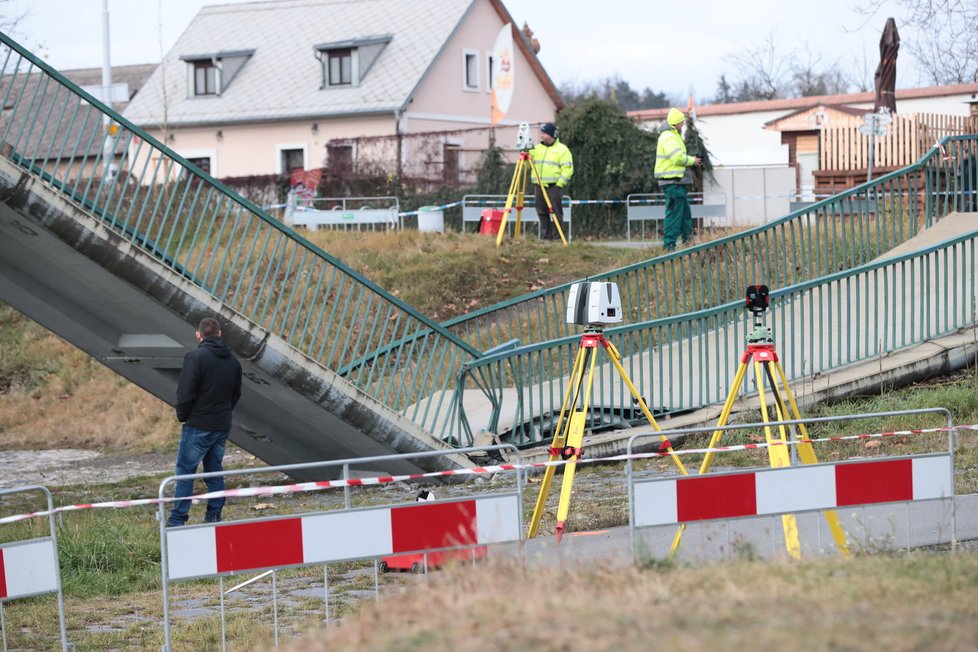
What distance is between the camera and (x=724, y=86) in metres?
104

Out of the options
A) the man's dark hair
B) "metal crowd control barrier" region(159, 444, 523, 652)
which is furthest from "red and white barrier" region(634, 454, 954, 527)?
the man's dark hair

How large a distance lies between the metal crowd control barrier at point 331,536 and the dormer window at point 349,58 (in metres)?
45.4

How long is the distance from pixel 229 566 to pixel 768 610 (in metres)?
3.43

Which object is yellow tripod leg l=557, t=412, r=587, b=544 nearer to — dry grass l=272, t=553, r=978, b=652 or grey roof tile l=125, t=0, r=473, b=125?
dry grass l=272, t=553, r=978, b=652

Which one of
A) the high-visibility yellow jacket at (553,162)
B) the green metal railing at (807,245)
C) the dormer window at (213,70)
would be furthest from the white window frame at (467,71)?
the green metal railing at (807,245)

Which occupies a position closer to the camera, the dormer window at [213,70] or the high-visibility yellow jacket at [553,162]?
the high-visibility yellow jacket at [553,162]

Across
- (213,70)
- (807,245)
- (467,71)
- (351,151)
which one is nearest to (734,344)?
(807,245)

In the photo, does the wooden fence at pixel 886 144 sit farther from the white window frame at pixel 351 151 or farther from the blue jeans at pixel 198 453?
the blue jeans at pixel 198 453

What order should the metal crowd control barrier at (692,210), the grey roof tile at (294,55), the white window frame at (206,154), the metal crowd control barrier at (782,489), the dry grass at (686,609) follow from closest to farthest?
the dry grass at (686,609)
the metal crowd control barrier at (782,489)
the metal crowd control barrier at (692,210)
the grey roof tile at (294,55)
the white window frame at (206,154)

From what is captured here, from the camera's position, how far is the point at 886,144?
29.5 meters

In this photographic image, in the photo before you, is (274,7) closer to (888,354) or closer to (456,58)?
(456,58)

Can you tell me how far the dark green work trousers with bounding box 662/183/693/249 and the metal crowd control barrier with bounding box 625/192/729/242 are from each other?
17.0ft

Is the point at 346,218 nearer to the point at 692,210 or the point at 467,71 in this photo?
the point at 692,210

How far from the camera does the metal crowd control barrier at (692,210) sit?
2709 centimetres
